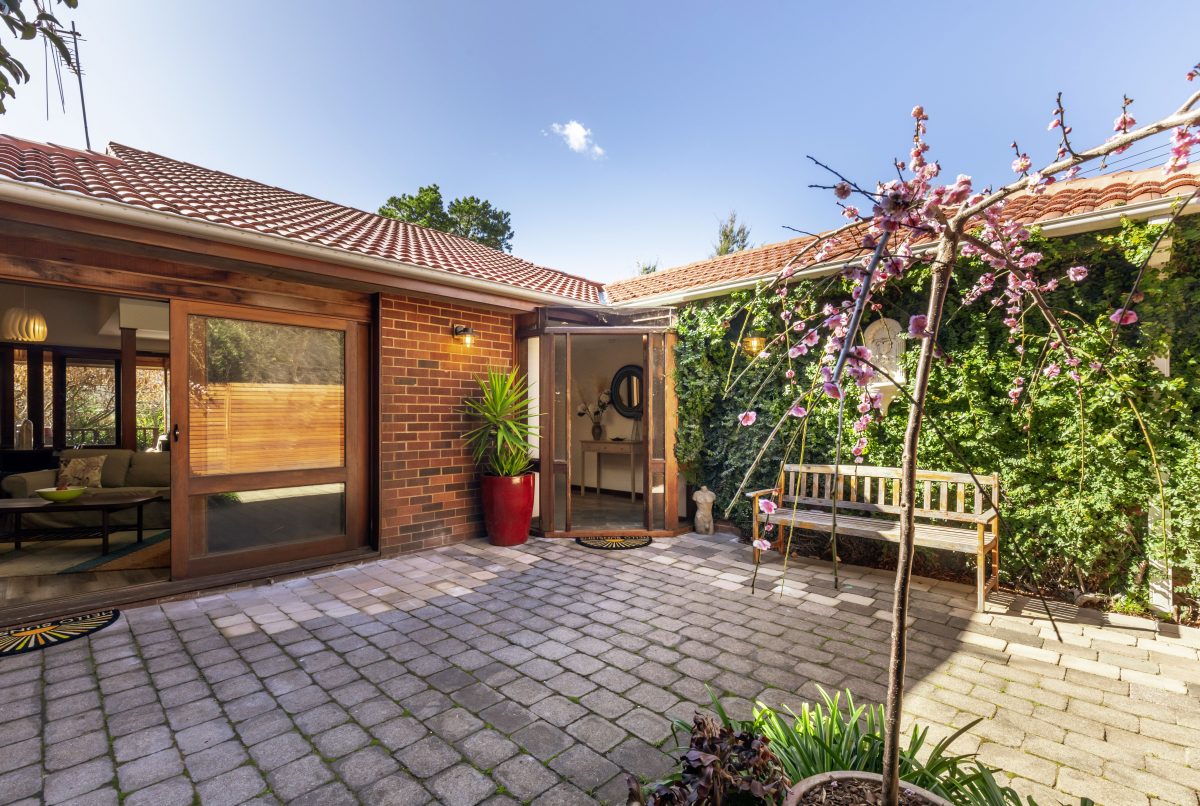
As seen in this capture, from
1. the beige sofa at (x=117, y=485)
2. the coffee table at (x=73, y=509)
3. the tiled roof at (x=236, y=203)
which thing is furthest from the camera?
the beige sofa at (x=117, y=485)

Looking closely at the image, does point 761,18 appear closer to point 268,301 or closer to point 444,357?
point 444,357

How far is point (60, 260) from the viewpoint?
11.1 ft

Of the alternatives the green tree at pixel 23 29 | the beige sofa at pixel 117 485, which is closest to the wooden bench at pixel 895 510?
the green tree at pixel 23 29

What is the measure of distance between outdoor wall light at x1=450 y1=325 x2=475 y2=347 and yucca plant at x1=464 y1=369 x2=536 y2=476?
374 millimetres

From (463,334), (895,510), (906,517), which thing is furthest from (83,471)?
(895,510)

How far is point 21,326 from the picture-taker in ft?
18.9

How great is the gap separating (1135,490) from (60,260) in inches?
278

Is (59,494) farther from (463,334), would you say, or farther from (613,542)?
(613,542)

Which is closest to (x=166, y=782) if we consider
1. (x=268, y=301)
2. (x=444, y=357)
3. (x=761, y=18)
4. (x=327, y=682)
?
(x=327, y=682)

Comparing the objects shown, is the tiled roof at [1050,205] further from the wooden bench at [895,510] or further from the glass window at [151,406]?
the glass window at [151,406]

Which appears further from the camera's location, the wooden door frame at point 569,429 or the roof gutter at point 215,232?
the wooden door frame at point 569,429

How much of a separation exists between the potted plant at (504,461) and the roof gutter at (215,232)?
107 cm

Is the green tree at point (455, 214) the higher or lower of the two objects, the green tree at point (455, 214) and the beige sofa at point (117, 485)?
the higher

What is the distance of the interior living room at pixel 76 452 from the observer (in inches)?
174
